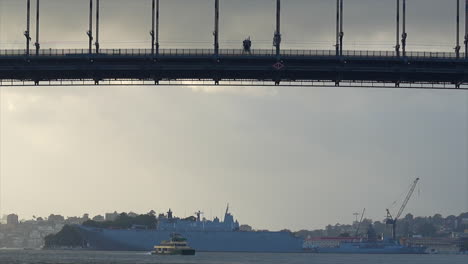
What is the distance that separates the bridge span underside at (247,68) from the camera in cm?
8356

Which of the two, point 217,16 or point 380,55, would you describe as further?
point 217,16

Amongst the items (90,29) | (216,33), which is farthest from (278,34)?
(90,29)

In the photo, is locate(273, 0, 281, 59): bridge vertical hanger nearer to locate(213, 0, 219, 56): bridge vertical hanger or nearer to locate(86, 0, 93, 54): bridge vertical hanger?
locate(213, 0, 219, 56): bridge vertical hanger

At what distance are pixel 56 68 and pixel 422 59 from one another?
23058 mm

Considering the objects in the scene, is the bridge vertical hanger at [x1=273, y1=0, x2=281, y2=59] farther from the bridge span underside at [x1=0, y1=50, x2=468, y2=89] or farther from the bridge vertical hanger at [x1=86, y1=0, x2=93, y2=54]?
the bridge vertical hanger at [x1=86, y1=0, x2=93, y2=54]

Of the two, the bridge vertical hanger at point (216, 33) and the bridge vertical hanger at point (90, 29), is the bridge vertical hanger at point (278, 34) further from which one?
the bridge vertical hanger at point (90, 29)

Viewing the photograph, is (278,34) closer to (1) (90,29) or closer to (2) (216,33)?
(2) (216,33)

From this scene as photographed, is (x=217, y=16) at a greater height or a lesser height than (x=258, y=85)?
greater

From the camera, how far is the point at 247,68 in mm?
83562

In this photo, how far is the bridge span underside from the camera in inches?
3290

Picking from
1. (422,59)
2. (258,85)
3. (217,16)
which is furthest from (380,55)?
(217,16)

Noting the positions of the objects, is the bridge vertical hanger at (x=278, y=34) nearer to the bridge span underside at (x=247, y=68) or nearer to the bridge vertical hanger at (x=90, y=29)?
the bridge span underside at (x=247, y=68)

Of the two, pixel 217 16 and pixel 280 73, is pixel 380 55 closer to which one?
pixel 280 73

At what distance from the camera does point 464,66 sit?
3292 inches
